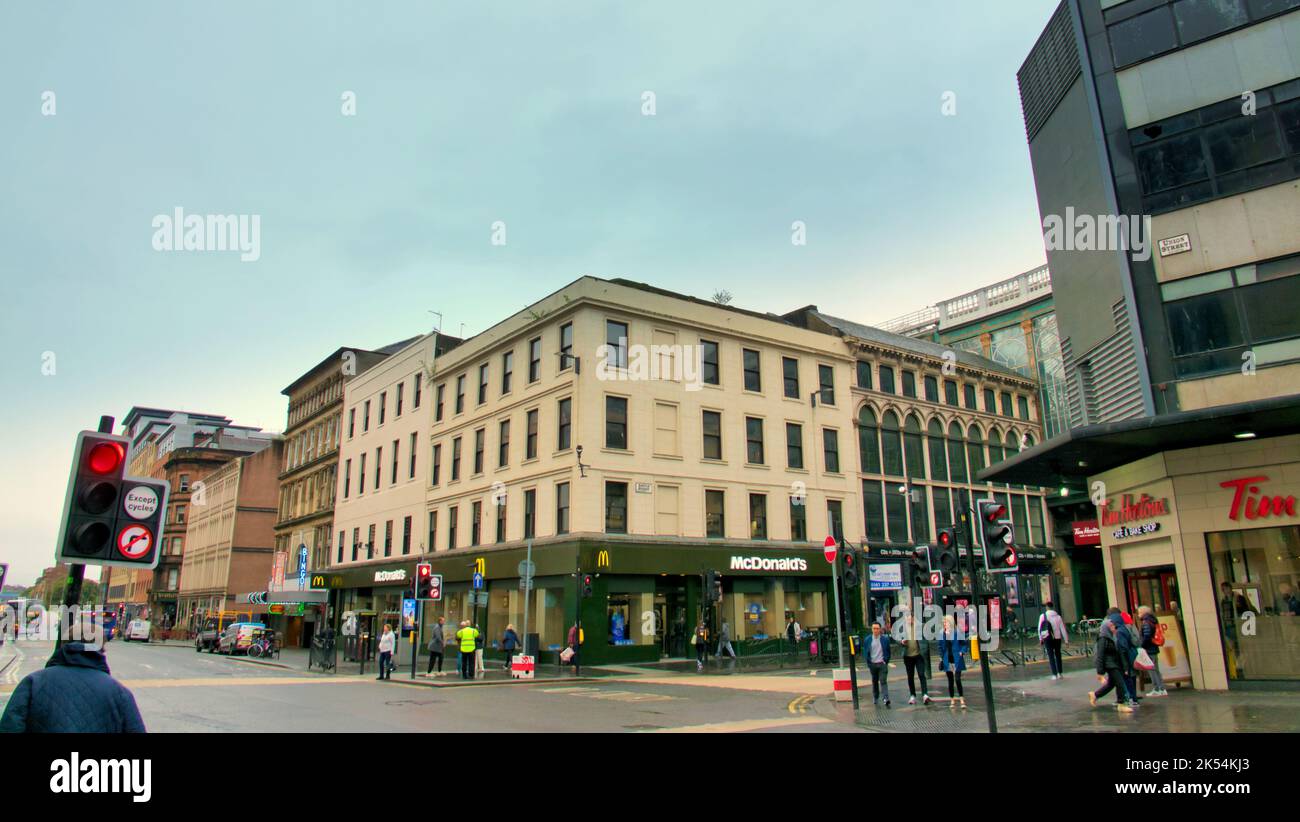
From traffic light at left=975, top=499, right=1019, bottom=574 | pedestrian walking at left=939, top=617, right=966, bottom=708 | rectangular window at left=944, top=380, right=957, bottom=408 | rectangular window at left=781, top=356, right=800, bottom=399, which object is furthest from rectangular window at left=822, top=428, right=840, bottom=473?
traffic light at left=975, top=499, right=1019, bottom=574

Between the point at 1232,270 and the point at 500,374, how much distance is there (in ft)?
92.7

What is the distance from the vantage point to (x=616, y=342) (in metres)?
33.5

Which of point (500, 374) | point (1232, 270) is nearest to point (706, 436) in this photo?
point (500, 374)

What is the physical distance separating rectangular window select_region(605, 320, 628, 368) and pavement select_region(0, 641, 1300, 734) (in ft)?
43.7

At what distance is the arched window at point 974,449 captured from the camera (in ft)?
147

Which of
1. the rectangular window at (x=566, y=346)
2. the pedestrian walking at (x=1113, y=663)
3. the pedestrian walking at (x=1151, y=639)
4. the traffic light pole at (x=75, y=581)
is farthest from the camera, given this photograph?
the rectangular window at (x=566, y=346)

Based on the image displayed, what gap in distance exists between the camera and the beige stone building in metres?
31.7

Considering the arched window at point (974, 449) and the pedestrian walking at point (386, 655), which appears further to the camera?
the arched window at point (974, 449)

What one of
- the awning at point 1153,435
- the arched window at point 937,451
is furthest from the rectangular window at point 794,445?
the awning at point 1153,435

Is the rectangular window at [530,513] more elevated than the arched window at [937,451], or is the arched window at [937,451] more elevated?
the arched window at [937,451]

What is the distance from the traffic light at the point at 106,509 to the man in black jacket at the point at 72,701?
1966mm

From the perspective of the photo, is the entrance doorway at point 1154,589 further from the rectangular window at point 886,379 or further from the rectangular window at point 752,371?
the rectangular window at point 886,379
